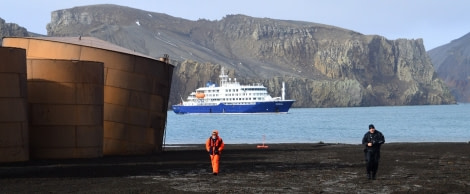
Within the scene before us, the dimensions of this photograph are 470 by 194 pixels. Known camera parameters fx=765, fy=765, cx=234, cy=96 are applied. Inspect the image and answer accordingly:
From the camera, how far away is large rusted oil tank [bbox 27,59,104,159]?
989 inches

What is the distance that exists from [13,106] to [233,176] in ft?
24.0

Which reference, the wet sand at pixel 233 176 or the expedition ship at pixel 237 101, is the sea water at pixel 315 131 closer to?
the wet sand at pixel 233 176

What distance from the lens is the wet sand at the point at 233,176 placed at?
16.8m

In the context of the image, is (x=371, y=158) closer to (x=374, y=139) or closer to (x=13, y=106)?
(x=374, y=139)

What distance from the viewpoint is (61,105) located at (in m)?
25.2

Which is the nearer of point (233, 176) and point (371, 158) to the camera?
point (371, 158)

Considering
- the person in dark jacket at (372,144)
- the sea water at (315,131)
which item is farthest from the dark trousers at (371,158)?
the sea water at (315,131)

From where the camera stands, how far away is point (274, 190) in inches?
650

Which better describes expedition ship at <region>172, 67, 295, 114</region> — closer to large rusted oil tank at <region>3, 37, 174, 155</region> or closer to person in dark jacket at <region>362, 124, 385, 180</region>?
large rusted oil tank at <region>3, 37, 174, 155</region>

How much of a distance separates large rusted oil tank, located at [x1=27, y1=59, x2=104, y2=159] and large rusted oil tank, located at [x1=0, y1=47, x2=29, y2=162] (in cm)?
163

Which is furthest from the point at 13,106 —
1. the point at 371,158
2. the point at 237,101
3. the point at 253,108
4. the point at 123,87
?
the point at 237,101

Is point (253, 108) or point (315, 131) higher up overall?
point (253, 108)

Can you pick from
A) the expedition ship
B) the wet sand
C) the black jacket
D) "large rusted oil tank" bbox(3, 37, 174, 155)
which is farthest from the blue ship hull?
the black jacket

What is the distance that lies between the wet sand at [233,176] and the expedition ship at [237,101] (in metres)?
124
